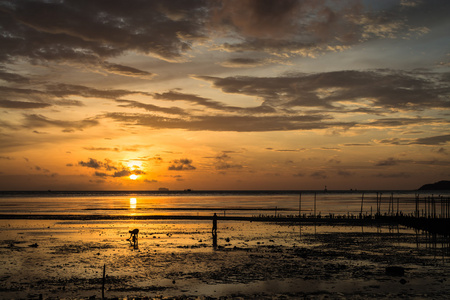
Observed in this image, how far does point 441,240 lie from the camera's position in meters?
48.9

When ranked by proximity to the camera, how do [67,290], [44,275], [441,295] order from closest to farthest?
[441,295] < [67,290] < [44,275]

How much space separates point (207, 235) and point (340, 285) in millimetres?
28345

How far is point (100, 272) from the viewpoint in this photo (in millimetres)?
28750

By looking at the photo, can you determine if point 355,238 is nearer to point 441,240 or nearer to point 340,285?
point 441,240

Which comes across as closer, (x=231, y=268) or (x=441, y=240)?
(x=231, y=268)

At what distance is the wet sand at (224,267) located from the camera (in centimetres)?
2350

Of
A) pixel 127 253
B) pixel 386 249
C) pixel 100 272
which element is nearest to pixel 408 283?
pixel 386 249

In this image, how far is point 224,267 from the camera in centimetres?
3050

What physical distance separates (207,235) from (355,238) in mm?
17387

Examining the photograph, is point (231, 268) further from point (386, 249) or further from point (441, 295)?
point (386, 249)

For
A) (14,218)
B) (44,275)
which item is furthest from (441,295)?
(14,218)

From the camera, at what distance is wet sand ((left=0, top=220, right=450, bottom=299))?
2350cm

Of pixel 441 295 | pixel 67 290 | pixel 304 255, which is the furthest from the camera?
pixel 304 255

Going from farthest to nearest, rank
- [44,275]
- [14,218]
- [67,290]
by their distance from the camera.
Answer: [14,218], [44,275], [67,290]
